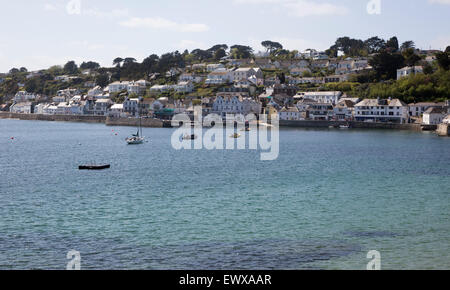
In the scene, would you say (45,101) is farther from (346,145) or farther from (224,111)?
(346,145)

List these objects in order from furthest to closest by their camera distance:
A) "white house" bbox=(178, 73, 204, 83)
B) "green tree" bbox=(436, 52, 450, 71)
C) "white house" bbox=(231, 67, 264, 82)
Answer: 1. "white house" bbox=(178, 73, 204, 83)
2. "white house" bbox=(231, 67, 264, 82)
3. "green tree" bbox=(436, 52, 450, 71)

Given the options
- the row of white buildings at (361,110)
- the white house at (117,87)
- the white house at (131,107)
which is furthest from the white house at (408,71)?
the white house at (117,87)

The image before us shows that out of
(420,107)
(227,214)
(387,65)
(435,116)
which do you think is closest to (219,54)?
(387,65)

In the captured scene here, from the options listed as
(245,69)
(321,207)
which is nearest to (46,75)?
(245,69)

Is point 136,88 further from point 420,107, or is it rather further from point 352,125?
point 420,107

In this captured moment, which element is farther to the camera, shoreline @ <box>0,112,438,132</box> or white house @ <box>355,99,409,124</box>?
white house @ <box>355,99,409,124</box>

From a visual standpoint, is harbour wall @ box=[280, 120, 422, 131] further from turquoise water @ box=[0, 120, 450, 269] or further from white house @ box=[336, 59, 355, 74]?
turquoise water @ box=[0, 120, 450, 269]

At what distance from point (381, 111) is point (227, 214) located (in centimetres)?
7266

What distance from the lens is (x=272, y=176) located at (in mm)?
32906

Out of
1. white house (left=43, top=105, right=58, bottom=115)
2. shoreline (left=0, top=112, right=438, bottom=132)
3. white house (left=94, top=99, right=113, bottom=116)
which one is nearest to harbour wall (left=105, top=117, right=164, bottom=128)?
shoreline (left=0, top=112, right=438, bottom=132)

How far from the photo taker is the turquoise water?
50.5 feet

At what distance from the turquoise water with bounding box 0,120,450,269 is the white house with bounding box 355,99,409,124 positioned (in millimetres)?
46200

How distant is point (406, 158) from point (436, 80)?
196 feet

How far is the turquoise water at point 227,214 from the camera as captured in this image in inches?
606
